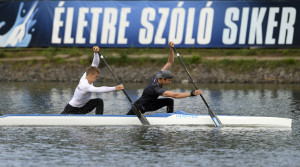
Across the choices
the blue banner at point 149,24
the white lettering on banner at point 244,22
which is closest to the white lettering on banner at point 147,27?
the blue banner at point 149,24

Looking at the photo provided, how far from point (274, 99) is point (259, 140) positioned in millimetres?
11400

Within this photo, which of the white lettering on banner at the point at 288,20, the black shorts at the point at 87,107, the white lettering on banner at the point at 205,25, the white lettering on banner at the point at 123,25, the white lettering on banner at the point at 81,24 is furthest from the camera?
the white lettering on banner at the point at 81,24

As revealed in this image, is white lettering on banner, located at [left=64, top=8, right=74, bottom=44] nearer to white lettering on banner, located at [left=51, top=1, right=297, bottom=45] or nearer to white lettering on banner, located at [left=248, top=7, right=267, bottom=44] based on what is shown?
white lettering on banner, located at [left=51, top=1, right=297, bottom=45]

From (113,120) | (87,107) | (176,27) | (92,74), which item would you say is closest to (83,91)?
(92,74)

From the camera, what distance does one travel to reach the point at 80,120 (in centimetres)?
2120

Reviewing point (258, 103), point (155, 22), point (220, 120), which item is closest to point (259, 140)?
point (220, 120)

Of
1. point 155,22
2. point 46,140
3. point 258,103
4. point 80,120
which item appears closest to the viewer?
point 46,140

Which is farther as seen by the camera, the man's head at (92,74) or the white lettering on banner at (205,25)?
the white lettering on banner at (205,25)

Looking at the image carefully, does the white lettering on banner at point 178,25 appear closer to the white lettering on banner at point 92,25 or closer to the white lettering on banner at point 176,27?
the white lettering on banner at point 176,27

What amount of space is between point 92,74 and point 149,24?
21.0 metres

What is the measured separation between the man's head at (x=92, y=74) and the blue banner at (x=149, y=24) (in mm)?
20686

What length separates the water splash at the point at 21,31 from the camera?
4316 centimetres

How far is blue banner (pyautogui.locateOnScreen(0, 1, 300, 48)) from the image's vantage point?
40.7 metres

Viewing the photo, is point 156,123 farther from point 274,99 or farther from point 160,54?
A: point 160,54
